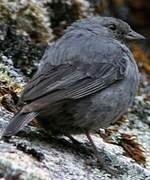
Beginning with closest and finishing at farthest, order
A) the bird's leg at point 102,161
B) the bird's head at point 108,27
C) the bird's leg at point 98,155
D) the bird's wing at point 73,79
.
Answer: the bird's wing at point 73,79, the bird's leg at point 102,161, the bird's leg at point 98,155, the bird's head at point 108,27

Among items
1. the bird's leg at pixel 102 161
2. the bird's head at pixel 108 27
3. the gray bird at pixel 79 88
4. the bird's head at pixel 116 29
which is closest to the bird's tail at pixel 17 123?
the gray bird at pixel 79 88

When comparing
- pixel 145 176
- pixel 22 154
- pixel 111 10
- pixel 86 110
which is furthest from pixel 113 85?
pixel 111 10

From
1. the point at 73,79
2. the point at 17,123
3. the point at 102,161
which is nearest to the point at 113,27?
the point at 73,79

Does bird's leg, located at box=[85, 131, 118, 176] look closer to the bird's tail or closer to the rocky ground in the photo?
the rocky ground

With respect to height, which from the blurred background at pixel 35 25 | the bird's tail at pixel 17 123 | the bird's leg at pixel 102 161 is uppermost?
the bird's tail at pixel 17 123

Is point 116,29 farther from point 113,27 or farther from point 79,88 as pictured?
point 79,88

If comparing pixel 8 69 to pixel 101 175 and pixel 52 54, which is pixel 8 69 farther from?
pixel 101 175

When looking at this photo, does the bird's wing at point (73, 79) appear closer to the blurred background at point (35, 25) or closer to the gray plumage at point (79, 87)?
the gray plumage at point (79, 87)
